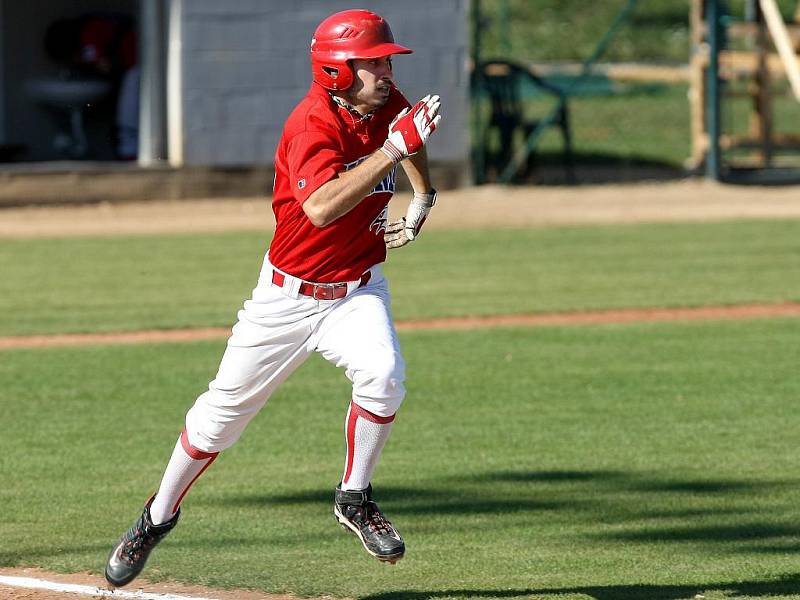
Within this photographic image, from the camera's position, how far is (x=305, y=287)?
575 centimetres

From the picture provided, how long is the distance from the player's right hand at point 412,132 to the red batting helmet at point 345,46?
0.92ft

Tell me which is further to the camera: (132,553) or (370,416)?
(132,553)

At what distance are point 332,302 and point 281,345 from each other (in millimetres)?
259

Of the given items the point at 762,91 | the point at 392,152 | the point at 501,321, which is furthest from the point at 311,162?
the point at 762,91

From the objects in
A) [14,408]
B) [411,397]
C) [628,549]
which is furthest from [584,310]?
[628,549]

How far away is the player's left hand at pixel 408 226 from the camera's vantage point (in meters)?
5.90

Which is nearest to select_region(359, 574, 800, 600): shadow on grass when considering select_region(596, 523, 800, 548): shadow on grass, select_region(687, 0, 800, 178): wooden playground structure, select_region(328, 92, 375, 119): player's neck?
select_region(596, 523, 800, 548): shadow on grass

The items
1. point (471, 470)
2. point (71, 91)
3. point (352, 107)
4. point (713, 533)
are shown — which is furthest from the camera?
point (71, 91)

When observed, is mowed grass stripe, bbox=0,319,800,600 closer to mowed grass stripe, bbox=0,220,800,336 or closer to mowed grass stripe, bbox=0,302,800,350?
mowed grass stripe, bbox=0,302,800,350

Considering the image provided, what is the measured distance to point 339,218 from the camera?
5660 mm

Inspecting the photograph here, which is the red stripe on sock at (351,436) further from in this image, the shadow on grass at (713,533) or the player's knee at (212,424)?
the shadow on grass at (713,533)

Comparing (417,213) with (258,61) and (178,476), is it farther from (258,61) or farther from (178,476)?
(258,61)

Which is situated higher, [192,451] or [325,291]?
[325,291]

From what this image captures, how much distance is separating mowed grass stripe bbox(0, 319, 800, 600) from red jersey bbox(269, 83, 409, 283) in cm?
128
